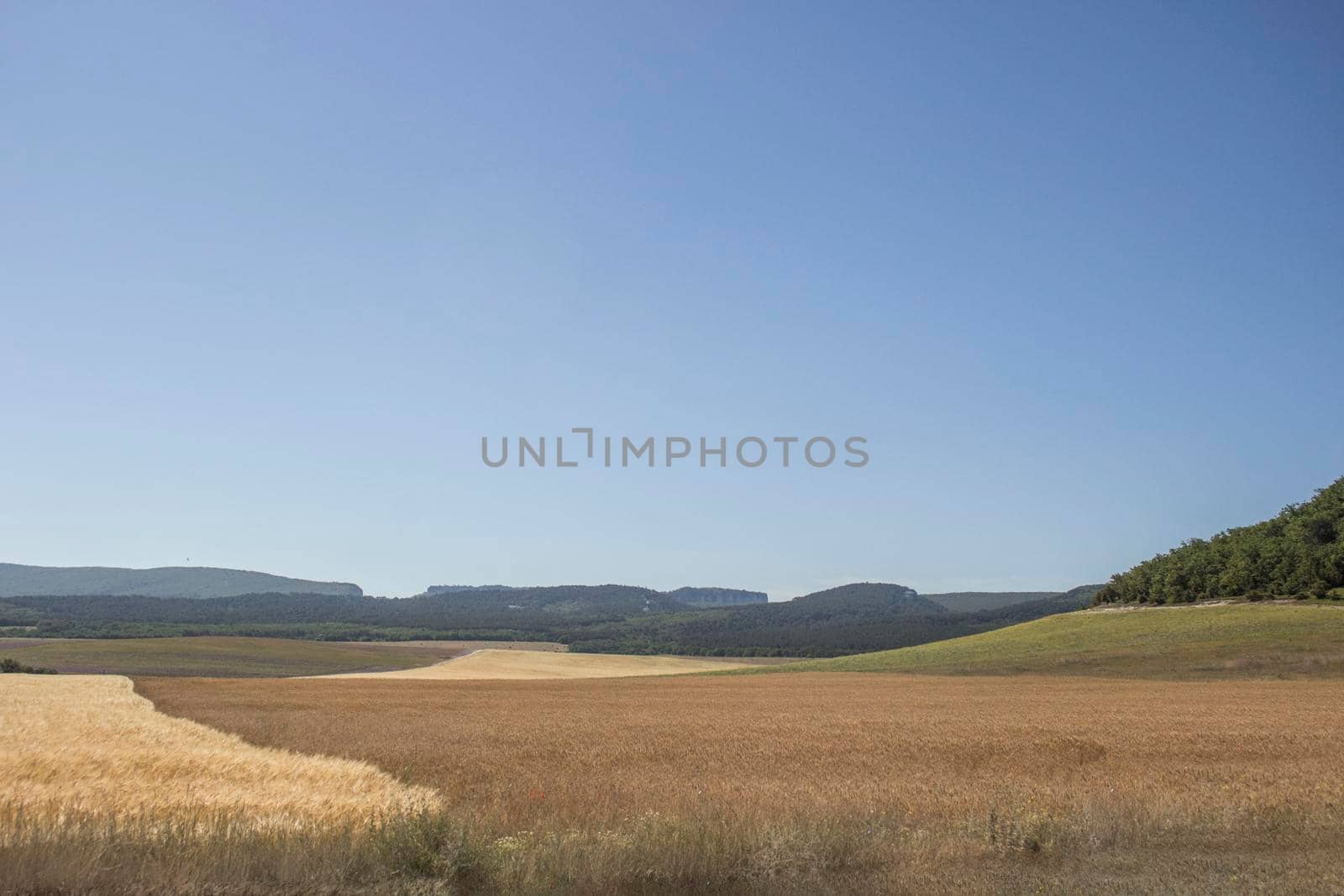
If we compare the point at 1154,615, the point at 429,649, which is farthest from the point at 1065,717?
the point at 429,649

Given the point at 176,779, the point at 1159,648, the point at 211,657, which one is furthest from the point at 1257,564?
the point at 211,657

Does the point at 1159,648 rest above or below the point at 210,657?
above

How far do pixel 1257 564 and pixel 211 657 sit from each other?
93902mm

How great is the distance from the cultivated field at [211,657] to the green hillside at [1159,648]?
1903 inches

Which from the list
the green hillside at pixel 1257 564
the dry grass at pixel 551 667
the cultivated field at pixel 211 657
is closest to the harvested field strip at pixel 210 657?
the cultivated field at pixel 211 657

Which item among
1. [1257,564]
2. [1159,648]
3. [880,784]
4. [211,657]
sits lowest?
[211,657]

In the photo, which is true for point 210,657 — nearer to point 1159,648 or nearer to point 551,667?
point 551,667

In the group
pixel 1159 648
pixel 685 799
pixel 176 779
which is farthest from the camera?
pixel 1159 648

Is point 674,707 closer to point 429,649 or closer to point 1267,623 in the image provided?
point 1267,623

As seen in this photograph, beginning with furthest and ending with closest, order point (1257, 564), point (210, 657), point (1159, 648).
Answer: point (210, 657) < point (1257, 564) < point (1159, 648)

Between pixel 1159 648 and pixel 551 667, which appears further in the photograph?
pixel 551 667

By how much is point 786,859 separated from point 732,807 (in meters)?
3.28

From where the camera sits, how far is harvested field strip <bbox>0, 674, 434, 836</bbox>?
10781mm

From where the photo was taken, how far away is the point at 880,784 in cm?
1450
